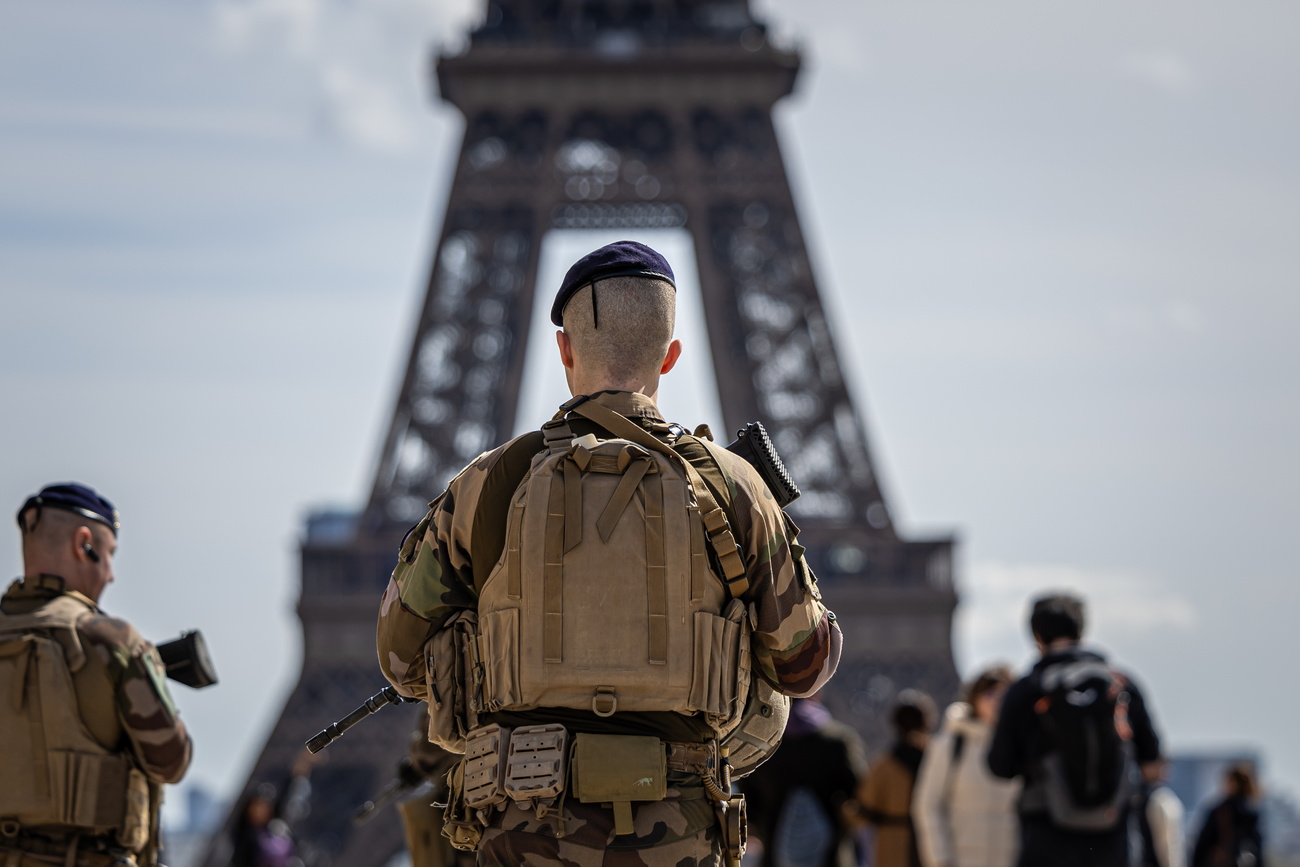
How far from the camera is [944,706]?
113 ft

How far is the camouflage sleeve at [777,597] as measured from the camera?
197 inches

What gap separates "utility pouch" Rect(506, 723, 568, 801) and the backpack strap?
562 mm

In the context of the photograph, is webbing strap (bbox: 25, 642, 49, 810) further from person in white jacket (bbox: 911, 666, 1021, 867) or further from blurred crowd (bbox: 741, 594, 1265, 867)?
person in white jacket (bbox: 911, 666, 1021, 867)

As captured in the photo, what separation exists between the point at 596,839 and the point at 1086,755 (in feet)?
12.8

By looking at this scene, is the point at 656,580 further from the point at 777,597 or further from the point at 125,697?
the point at 125,697

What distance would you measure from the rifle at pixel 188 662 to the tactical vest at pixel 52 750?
436 mm

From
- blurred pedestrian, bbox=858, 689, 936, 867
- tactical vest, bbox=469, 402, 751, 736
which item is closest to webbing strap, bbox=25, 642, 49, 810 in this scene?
tactical vest, bbox=469, 402, 751, 736

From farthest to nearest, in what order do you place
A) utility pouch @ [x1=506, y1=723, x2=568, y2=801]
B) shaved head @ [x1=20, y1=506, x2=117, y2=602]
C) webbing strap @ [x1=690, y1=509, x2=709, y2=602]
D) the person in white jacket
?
the person in white jacket → shaved head @ [x1=20, y1=506, x2=117, y2=602] → webbing strap @ [x1=690, y1=509, x2=709, y2=602] → utility pouch @ [x1=506, y1=723, x2=568, y2=801]

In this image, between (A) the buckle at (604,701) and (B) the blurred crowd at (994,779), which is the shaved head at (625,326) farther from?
(B) the blurred crowd at (994,779)

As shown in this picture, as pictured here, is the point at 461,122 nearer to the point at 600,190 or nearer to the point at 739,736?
the point at 600,190

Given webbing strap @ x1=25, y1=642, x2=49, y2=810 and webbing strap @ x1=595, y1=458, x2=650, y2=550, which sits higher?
webbing strap @ x1=25, y1=642, x2=49, y2=810

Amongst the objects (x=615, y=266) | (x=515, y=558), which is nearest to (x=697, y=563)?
(x=515, y=558)

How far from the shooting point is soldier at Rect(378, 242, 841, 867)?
480 cm

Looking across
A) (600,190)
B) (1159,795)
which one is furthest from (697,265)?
(1159,795)
